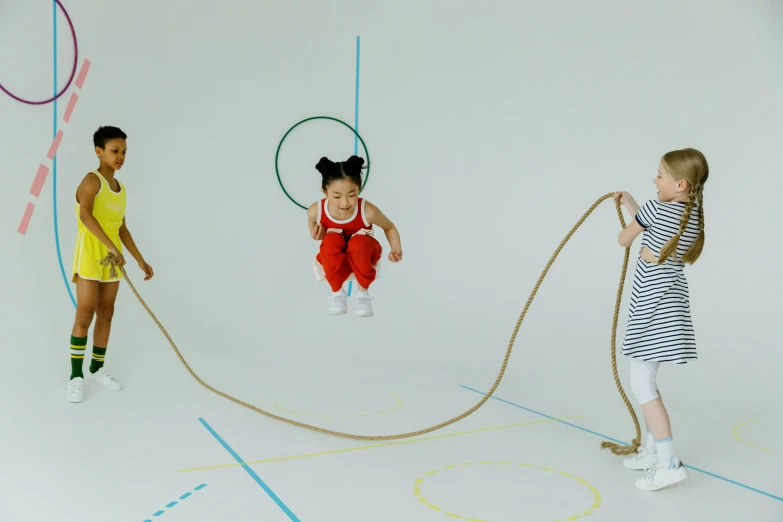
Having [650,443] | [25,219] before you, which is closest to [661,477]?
[650,443]

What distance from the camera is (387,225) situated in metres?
3.41

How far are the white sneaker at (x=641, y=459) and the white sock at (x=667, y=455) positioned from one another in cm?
17

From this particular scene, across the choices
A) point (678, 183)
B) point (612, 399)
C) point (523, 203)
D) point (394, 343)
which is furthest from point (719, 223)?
point (678, 183)

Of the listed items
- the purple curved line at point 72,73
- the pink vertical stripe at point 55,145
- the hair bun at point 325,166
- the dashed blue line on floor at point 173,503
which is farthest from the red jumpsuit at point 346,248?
the pink vertical stripe at point 55,145

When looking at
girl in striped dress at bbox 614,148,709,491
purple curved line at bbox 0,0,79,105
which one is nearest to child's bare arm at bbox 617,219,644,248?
girl in striped dress at bbox 614,148,709,491

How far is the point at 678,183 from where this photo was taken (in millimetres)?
2791

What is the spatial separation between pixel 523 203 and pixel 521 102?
2.75 feet

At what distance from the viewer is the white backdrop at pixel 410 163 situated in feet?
16.0

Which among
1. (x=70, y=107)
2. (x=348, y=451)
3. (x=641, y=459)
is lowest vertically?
(x=348, y=451)

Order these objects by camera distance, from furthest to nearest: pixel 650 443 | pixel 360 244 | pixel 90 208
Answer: pixel 90 208, pixel 360 244, pixel 650 443

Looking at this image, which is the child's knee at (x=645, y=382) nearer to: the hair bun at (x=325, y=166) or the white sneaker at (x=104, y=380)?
the hair bun at (x=325, y=166)

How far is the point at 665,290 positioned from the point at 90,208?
282 cm

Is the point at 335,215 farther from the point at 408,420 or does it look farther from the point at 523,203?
the point at 523,203

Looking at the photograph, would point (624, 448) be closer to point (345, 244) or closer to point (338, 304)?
point (338, 304)
